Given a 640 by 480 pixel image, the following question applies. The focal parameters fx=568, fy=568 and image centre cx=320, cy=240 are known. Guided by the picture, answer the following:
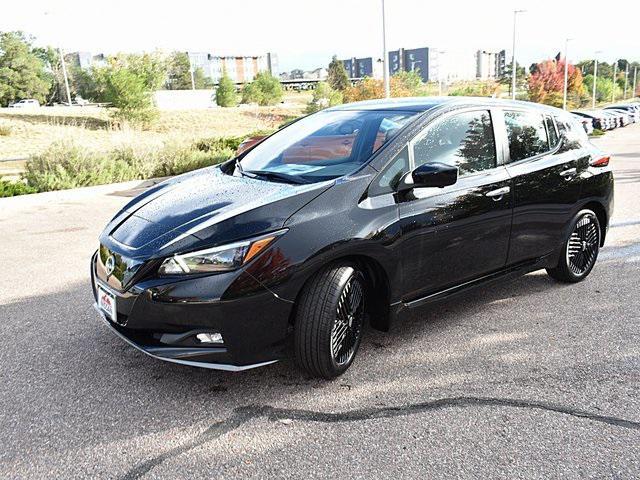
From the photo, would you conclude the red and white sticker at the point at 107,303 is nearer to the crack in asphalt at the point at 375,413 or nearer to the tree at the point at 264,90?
the crack in asphalt at the point at 375,413

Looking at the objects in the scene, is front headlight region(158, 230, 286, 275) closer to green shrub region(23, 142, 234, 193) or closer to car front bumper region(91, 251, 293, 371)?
car front bumper region(91, 251, 293, 371)

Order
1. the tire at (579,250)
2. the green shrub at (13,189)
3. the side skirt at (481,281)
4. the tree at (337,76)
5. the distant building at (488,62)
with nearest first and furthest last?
1. the side skirt at (481,281)
2. the tire at (579,250)
3. the green shrub at (13,189)
4. the tree at (337,76)
5. the distant building at (488,62)

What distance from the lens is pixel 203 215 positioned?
3.18 meters

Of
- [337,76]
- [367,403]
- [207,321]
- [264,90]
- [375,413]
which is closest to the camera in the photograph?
[207,321]

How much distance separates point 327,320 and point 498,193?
1.74m

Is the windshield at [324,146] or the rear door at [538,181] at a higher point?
the windshield at [324,146]

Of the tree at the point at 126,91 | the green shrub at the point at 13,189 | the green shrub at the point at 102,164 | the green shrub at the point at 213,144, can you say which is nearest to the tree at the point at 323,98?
the tree at the point at 126,91

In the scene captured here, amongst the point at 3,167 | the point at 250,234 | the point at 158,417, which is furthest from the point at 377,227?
the point at 3,167

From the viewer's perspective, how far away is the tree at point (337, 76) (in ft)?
253

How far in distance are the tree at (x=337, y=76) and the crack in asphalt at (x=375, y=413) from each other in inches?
2893

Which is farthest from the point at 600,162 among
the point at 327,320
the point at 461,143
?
the point at 327,320

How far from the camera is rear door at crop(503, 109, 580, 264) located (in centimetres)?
428

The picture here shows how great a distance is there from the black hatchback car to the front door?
0.04 ft

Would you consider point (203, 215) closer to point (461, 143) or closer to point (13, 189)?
point (461, 143)
